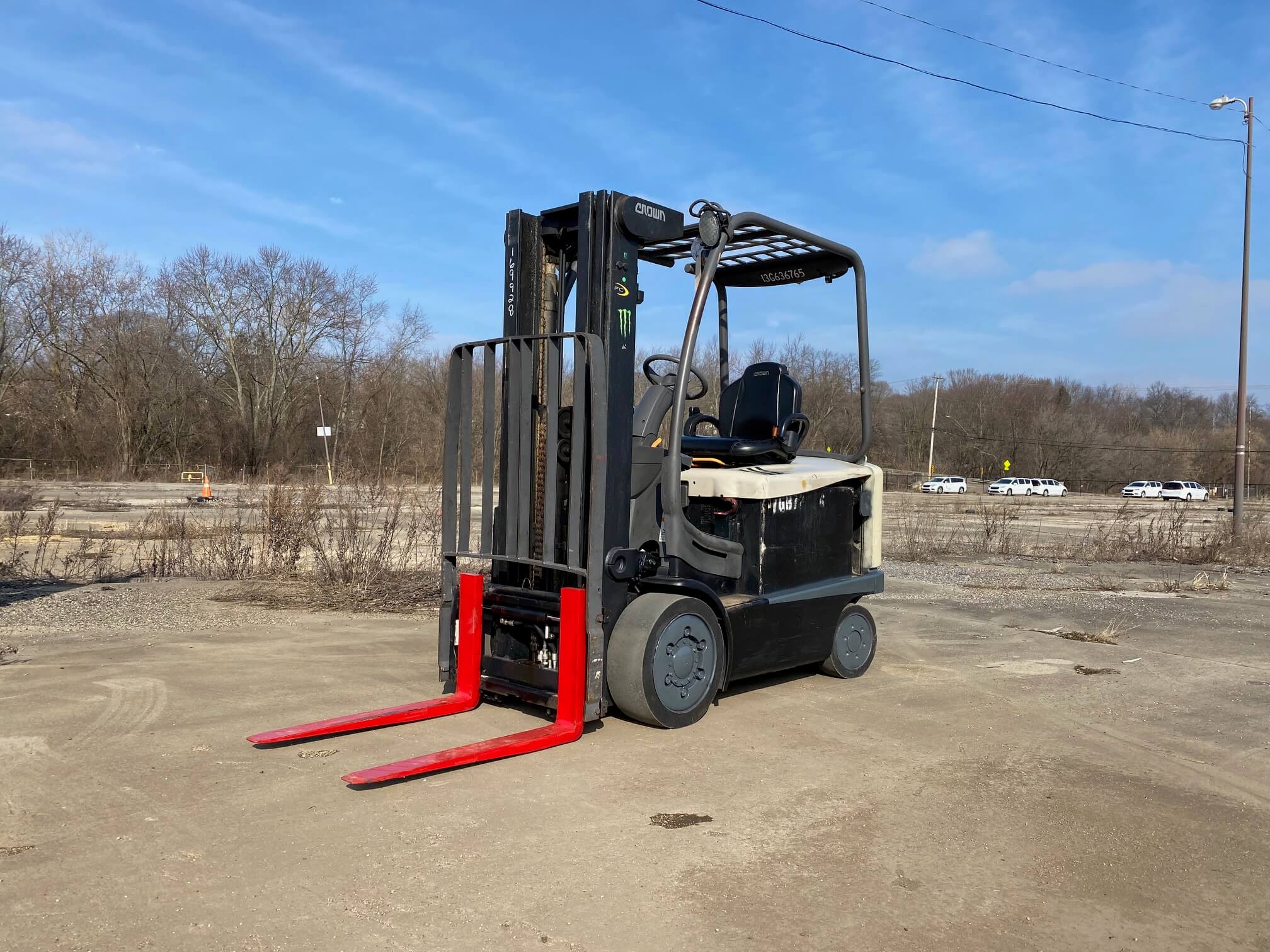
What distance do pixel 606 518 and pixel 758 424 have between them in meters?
1.88

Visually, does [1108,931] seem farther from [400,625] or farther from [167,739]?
[400,625]

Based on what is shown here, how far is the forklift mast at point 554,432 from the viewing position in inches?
213

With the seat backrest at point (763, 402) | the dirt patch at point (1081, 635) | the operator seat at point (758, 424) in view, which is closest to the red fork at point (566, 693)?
the operator seat at point (758, 424)

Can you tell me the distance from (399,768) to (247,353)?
194 feet

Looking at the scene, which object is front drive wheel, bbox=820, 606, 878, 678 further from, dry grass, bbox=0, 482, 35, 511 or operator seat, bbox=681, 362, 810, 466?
dry grass, bbox=0, 482, 35, 511

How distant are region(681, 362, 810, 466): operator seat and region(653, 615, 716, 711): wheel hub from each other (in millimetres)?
1327

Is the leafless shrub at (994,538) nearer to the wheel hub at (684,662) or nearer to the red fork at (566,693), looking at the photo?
the wheel hub at (684,662)

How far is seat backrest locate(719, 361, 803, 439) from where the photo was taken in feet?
22.7

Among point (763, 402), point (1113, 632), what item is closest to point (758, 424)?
point (763, 402)

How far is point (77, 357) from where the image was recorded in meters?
52.3

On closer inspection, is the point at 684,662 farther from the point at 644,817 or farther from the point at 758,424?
the point at 758,424

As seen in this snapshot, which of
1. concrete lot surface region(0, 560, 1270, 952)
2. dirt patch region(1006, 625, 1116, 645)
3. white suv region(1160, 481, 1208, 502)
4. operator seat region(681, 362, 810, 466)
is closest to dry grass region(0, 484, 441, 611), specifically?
concrete lot surface region(0, 560, 1270, 952)

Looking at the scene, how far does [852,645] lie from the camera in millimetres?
7414

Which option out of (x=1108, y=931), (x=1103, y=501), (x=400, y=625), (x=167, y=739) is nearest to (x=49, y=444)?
(x=400, y=625)
